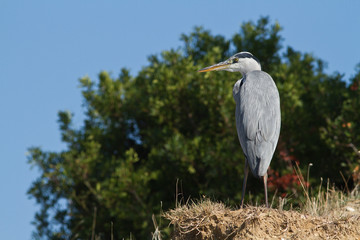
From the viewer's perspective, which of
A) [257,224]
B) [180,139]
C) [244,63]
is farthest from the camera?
[180,139]

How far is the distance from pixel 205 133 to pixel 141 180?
184 centimetres

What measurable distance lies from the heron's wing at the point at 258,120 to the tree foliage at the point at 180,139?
12.3ft

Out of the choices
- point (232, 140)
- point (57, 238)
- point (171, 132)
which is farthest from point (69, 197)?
point (232, 140)

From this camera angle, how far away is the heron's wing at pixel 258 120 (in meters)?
6.25

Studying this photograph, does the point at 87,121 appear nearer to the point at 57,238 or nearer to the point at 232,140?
the point at 57,238

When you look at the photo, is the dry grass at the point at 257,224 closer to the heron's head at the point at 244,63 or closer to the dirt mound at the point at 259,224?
the dirt mound at the point at 259,224

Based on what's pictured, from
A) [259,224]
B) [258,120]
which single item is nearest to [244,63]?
[258,120]

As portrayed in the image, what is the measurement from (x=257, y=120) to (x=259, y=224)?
74.9 inches

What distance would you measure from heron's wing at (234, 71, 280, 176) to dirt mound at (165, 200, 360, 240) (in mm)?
1079

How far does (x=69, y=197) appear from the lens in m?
12.1

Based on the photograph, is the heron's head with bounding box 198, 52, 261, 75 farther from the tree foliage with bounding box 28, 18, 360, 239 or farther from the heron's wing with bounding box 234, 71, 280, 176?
the tree foliage with bounding box 28, 18, 360, 239

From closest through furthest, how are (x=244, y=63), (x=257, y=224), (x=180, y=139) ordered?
1. (x=257, y=224)
2. (x=244, y=63)
3. (x=180, y=139)

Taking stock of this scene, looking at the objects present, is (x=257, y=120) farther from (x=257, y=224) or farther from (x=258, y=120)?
(x=257, y=224)

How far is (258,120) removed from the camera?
654 cm
